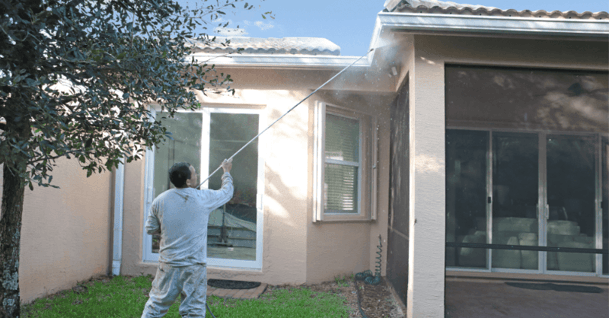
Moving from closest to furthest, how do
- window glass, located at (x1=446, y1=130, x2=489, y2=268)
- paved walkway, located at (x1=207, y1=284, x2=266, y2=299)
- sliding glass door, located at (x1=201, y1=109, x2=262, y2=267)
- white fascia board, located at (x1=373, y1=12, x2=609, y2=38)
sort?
white fascia board, located at (x1=373, y1=12, x2=609, y2=38)
paved walkway, located at (x1=207, y1=284, x2=266, y2=299)
sliding glass door, located at (x1=201, y1=109, x2=262, y2=267)
window glass, located at (x1=446, y1=130, x2=489, y2=268)

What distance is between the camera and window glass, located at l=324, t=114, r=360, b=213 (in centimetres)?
595

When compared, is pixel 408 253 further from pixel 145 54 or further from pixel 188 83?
pixel 145 54

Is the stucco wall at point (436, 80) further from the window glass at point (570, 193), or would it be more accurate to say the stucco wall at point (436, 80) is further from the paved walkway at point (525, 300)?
the window glass at point (570, 193)

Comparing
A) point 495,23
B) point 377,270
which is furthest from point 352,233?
point 495,23

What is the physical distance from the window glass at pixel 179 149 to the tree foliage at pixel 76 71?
262 centimetres

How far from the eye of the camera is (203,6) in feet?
11.2

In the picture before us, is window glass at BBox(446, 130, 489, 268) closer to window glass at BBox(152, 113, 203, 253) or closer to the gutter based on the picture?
the gutter

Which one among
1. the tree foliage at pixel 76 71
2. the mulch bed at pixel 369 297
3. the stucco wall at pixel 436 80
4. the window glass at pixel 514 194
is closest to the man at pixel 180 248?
the tree foliage at pixel 76 71

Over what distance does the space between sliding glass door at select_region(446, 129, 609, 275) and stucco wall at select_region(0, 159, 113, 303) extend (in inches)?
225

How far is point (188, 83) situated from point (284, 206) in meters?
2.82

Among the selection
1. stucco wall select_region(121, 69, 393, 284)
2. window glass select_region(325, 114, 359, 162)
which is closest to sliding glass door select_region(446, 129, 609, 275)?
window glass select_region(325, 114, 359, 162)

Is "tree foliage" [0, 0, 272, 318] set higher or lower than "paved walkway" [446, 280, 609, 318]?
higher

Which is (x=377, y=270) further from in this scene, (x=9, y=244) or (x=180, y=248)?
(x=9, y=244)

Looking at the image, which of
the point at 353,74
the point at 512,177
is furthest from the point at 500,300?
the point at 353,74
